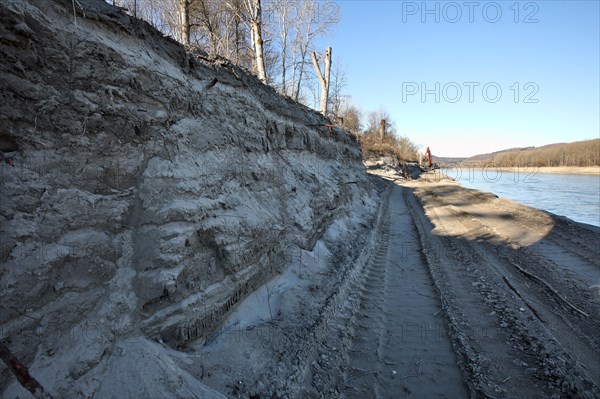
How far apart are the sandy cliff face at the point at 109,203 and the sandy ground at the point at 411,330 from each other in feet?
1.49

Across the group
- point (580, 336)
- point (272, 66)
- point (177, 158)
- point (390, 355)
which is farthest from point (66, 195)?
point (272, 66)

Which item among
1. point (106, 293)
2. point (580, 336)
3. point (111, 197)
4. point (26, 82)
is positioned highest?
point (26, 82)

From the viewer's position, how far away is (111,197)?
2781 millimetres

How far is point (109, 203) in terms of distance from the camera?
276 centimetres

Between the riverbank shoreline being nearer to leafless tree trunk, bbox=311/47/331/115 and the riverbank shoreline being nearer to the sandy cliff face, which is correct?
leafless tree trunk, bbox=311/47/331/115

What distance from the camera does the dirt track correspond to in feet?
11.4

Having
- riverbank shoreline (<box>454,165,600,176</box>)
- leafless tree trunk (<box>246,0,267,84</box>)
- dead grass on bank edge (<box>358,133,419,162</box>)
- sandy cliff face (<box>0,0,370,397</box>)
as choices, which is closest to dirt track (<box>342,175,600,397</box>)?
sandy cliff face (<box>0,0,370,397</box>)

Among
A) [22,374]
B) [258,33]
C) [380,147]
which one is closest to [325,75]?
[258,33]

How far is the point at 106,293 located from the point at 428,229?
10.6 m

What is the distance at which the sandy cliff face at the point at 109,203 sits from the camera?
222 centimetres

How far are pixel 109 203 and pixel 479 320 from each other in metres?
4.78

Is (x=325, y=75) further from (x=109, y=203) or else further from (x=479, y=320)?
(x=109, y=203)

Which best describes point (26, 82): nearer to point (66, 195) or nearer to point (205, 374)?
point (66, 195)

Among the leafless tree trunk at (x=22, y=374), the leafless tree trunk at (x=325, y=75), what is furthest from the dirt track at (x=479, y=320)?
the leafless tree trunk at (x=325, y=75)
